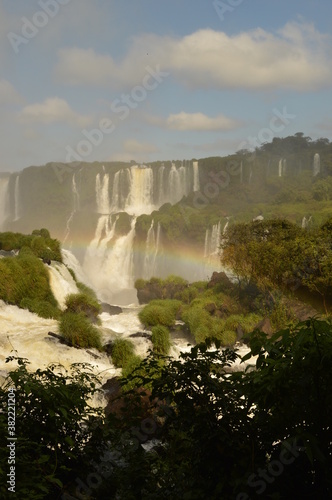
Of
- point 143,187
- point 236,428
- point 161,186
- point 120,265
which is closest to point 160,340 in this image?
point 236,428

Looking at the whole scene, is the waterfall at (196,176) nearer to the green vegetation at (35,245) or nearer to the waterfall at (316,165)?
the waterfall at (316,165)

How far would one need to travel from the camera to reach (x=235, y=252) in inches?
1264

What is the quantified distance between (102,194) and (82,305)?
56255 millimetres

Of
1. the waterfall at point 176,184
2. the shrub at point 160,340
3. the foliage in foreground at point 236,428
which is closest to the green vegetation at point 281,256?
the shrub at point 160,340

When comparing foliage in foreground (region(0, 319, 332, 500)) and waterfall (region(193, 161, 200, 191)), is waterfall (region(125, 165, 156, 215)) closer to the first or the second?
waterfall (region(193, 161, 200, 191))

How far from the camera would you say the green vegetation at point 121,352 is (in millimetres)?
18359

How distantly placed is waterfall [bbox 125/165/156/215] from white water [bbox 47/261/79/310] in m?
48.1

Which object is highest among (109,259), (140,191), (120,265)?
(140,191)

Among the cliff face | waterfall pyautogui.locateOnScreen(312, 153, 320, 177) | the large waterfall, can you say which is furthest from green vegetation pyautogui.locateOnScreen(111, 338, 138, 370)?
waterfall pyautogui.locateOnScreen(312, 153, 320, 177)

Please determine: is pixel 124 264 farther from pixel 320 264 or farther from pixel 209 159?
pixel 320 264

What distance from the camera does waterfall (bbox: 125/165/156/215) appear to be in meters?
77.2

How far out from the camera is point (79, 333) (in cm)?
1869

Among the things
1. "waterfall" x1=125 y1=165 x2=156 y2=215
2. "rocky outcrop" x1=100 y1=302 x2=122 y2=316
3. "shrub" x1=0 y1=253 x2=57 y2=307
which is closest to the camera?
"shrub" x1=0 y1=253 x2=57 y2=307

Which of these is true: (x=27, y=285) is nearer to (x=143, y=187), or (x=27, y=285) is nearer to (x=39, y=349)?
(x=39, y=349)
